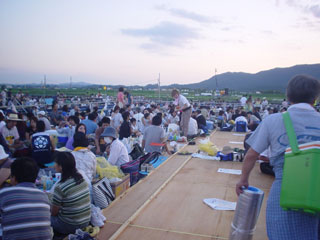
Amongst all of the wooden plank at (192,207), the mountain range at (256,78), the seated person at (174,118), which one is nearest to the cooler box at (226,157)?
the wooden plank at (192,207)

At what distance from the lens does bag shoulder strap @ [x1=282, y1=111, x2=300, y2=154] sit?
163cm

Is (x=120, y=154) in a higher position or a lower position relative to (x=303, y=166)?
lower

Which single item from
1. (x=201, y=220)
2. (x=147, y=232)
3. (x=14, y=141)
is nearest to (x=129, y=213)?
(x=147, y=232)

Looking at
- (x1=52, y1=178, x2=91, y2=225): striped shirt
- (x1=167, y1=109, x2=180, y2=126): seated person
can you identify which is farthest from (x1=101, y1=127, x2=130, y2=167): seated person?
(x1=167, y1=109, x2=180, y2=126): seated person

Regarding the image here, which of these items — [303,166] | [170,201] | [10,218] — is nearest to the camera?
[303,166]

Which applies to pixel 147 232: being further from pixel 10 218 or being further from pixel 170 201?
pixel 10 218

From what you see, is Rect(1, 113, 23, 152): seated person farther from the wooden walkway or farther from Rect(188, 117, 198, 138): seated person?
Rect(188, 117, 198, 138): seated person

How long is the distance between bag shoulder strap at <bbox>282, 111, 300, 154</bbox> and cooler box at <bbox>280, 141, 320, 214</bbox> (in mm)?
24

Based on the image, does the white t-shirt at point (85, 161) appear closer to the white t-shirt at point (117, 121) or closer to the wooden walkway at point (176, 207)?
the wooden walkway at point (176, 207)

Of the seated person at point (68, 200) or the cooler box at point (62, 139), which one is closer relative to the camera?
the seated person at point (68, 200)

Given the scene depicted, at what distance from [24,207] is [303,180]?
2.21 m

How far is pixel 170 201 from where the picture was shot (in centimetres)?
399

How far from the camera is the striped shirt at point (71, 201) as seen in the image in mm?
3082

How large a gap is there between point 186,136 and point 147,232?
690 cm
